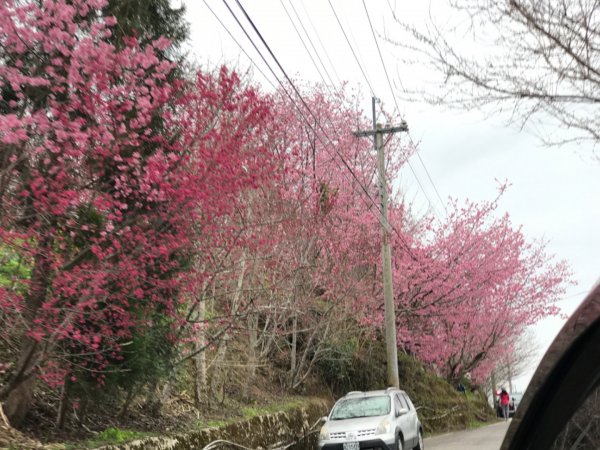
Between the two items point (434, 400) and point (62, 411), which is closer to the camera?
point (62, 411)

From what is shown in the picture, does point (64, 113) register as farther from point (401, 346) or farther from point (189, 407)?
point (401, 346)

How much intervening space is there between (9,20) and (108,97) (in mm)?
1610

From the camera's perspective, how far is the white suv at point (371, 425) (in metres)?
12.2

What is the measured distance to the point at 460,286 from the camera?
23.4m

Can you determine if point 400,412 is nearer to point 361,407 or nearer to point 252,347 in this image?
point 361,407

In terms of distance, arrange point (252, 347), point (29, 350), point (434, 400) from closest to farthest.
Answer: point (29, 350)
point (252, 347)
point (434, 400)

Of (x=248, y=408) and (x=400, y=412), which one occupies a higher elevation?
(x=248, y=408)

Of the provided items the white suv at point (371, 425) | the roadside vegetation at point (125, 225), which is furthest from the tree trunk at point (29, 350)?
the white suv at point (371, 425)

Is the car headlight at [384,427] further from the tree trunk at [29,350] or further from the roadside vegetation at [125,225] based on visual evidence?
the tree trunk at [29,350]

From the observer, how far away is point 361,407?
13.5 m

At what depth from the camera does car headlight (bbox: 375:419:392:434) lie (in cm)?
1227

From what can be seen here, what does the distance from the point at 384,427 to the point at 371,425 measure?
0.84 feet

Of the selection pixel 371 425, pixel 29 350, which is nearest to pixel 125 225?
pixel 29 350

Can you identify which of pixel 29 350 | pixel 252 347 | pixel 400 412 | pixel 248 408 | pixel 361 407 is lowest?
pixel 400 412
